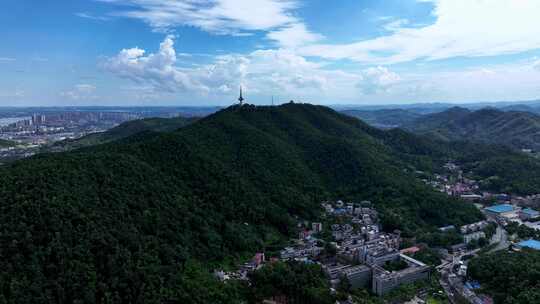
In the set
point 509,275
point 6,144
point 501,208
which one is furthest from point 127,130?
point 509,275

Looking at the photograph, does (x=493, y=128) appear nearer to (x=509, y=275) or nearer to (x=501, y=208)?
(x=501, y=208)

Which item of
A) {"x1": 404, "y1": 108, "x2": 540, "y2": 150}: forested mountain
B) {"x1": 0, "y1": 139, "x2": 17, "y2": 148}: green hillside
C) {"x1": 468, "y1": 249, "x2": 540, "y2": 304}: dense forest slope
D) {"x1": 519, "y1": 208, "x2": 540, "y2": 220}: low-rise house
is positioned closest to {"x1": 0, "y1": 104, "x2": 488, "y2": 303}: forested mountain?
{"x1": 519, "y1": 208, "x2": 540, "y2": 220}: low-rise house

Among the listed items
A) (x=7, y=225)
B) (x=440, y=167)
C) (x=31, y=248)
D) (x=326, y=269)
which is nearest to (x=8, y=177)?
(x=7, y=225)

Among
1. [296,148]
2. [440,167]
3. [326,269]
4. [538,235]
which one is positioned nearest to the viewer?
[326,269]

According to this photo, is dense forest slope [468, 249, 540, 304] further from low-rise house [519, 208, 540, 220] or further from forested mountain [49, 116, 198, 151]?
forested mountain [49, 116, 198, 151]

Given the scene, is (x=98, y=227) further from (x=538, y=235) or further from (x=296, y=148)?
(x=538, y=235)
